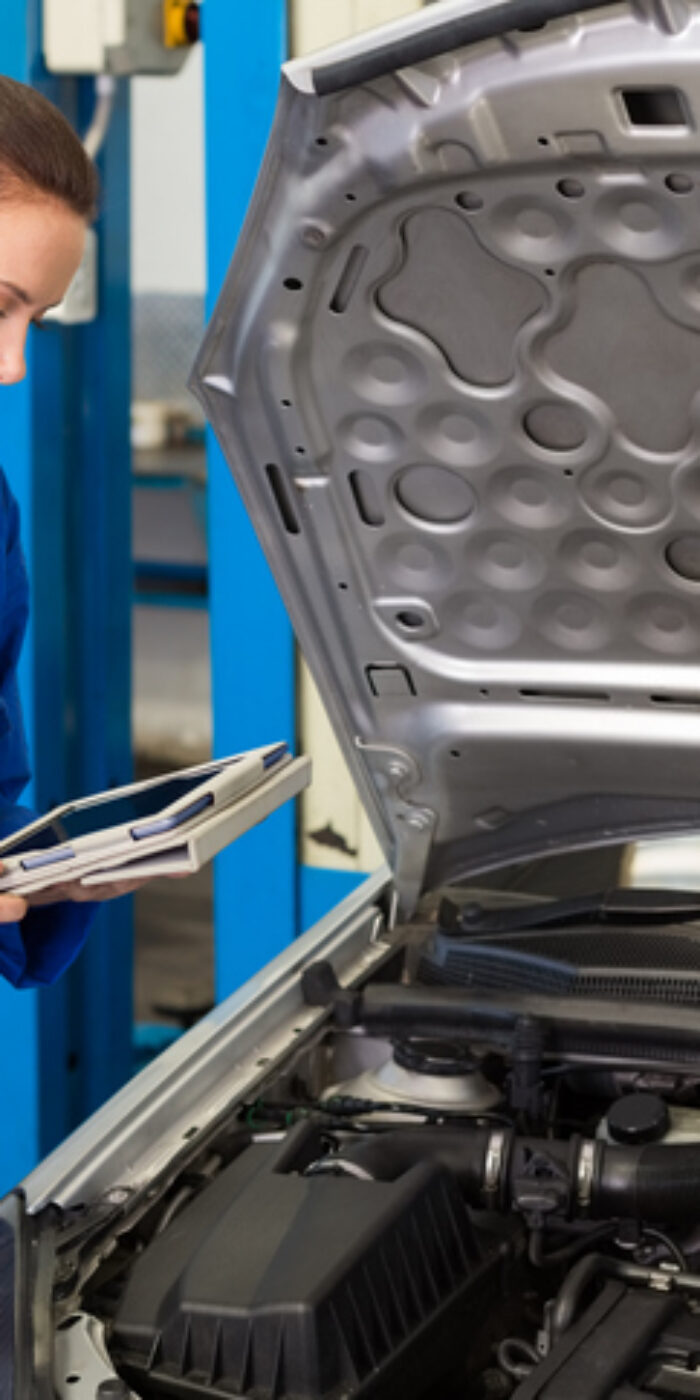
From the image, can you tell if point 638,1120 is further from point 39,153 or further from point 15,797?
point 39,153

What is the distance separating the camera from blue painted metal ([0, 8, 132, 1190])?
9.96 ft

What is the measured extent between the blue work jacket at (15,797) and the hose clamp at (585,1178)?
Answer: 0.62 meters

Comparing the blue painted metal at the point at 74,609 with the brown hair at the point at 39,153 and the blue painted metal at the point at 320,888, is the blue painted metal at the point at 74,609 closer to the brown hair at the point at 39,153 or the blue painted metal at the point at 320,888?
the blue painted metal at the point at 320,888

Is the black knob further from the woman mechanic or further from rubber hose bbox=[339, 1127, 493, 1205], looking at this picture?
the woman mechanic

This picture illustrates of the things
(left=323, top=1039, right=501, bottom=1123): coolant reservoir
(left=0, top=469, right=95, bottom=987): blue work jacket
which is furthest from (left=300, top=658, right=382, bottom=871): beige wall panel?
(left=323, top=1039, right=501, bottom=1123): coolant reservoir

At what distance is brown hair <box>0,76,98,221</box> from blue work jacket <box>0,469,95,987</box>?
1.35ft

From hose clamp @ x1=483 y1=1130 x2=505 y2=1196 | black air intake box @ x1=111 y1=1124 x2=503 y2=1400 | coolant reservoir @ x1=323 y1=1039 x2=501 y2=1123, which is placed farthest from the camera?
coolant reservoir @ x1=323 y1=1039 x2=501 y2=1123

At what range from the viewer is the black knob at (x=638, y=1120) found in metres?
1.69

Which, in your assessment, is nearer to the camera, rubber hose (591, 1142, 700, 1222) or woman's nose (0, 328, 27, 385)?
rubber hose (591, 1142, 700, 1222)

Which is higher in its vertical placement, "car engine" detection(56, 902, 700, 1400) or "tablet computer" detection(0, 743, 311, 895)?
"tablet computer" detection(0, 743, 311, 895)

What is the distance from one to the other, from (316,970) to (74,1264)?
0.52 meters

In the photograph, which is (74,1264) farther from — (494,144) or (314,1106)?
(494,144)

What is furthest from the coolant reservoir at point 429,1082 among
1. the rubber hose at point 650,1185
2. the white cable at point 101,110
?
the white cable at point 101,110

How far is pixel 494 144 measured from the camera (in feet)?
4.60
